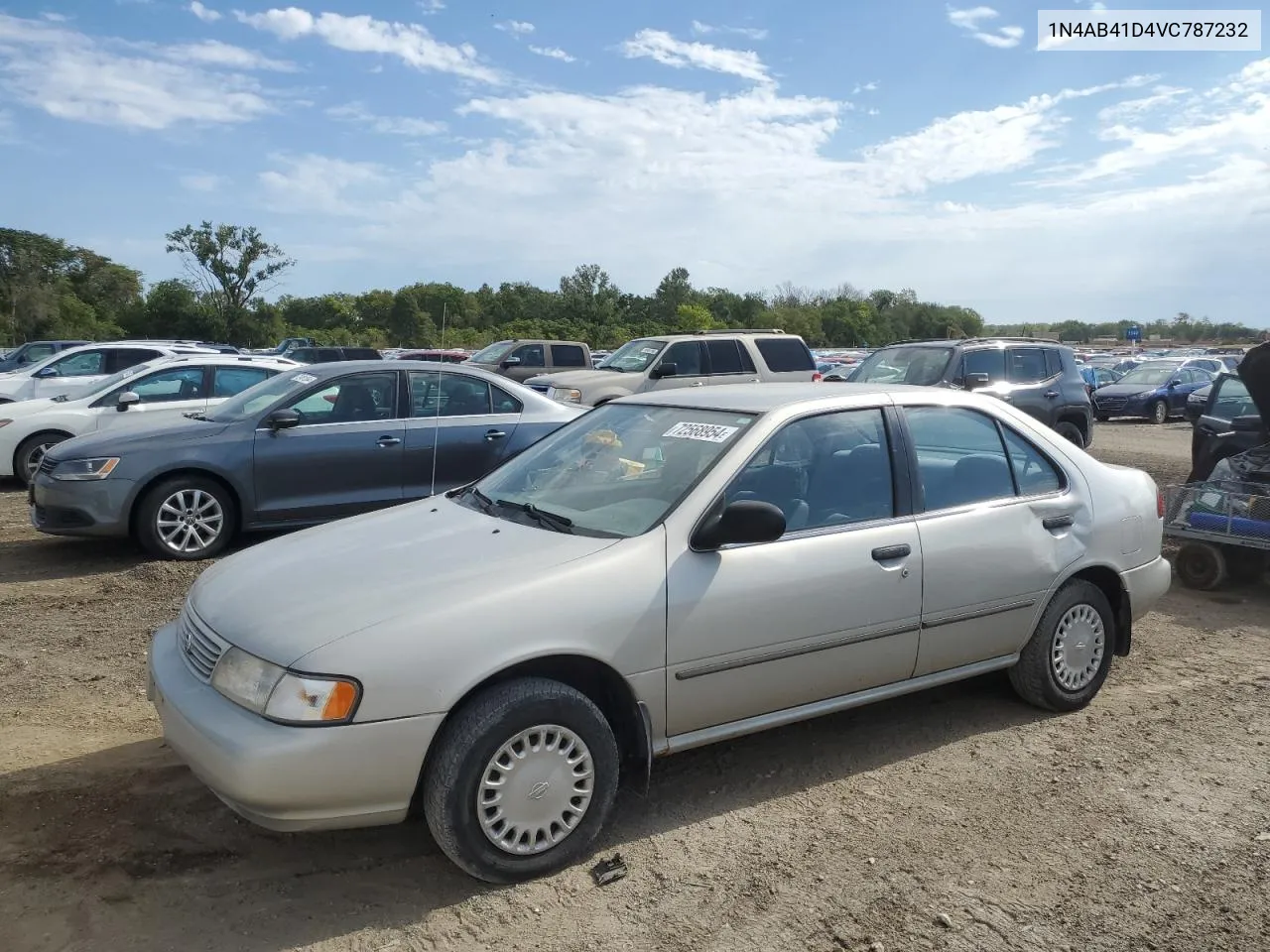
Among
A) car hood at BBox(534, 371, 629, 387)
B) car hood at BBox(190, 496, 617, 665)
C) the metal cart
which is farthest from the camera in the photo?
car hood at BBox(534, 371, 629, 387)

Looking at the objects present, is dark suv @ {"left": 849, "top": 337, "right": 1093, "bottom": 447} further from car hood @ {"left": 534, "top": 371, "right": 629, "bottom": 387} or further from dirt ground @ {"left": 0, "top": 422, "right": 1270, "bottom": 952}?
dirt ground @ {"left": 0, "top": 422, "right": 1270, "bottom": 952}

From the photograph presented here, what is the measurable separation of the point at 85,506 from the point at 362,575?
5003 mm

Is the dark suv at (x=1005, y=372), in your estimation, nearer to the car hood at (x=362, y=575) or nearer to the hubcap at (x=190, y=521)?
the hubcap at (x=190, y=521)

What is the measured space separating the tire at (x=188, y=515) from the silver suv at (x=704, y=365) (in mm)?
7271

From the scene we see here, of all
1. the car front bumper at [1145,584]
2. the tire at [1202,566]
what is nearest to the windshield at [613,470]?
the car front bumper at [1145,584]

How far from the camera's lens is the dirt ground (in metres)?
3.00

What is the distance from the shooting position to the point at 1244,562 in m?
7.43

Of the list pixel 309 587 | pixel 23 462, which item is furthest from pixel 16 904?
pixel 23 462

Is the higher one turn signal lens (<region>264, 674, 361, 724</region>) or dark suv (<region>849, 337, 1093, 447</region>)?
dark suv (<region>849, 337, 1093, 447</region>)

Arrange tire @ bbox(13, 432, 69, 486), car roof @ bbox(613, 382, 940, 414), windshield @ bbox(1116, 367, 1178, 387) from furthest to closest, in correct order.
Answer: windshield @ bbox(1116, 367, 1178, 387)
tire @ bbox(13, 432, 69, 486)
car roof @ bbox(613, 382, 940, 414)

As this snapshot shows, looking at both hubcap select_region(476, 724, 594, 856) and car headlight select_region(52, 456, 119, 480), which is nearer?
hubcap select_region(476, 724, 594, 856)

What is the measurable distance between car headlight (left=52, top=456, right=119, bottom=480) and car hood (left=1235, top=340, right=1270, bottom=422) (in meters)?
8.80

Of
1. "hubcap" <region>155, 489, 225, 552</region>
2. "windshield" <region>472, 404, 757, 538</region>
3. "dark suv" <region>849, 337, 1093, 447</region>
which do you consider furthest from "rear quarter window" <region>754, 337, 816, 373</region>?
"windshield" <region>472, 404, 757, 538</region>

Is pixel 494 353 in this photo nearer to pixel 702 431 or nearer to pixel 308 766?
pixel 702 431
